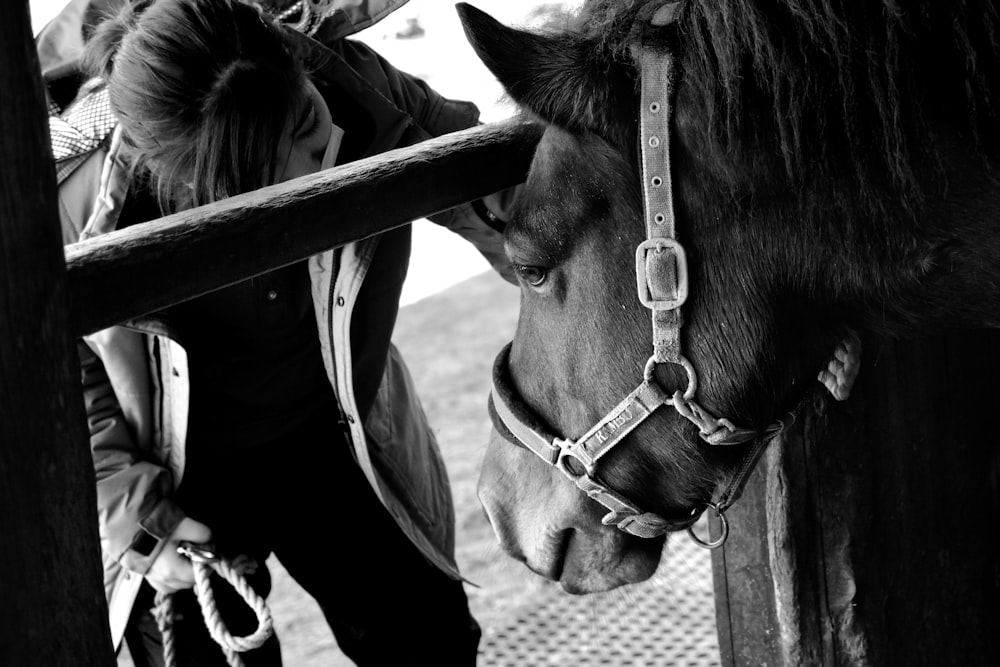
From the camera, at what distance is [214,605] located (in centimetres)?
175

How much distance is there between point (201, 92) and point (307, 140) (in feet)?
0.71

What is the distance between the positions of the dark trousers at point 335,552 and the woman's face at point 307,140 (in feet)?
1.97

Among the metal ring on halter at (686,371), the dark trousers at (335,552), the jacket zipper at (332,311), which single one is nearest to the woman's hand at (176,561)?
the dark trousers at (335,552)

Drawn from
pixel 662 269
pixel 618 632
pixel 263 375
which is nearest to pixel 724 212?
pixel 662 269

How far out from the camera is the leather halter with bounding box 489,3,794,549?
1345mm

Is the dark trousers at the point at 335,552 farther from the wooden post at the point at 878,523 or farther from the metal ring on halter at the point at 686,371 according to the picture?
the metal ring on halter at the point at 686,371

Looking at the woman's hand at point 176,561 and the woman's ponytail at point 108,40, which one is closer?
the woman's ponytail at point 108,40

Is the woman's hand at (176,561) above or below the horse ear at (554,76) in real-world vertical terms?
below

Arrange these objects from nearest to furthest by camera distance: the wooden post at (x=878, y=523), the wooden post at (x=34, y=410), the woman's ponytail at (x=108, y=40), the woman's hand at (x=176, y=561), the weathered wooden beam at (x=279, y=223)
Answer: the wooden post at (x=34, y=410) → the weathered wooden beam at (x=279, y=223) → the woman's ponytail at (x=108, y=40) → the woman's hand at (x=176, y=561) → the wooden post at (x=878, y=523)

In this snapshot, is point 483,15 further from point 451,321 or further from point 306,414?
point 451,321

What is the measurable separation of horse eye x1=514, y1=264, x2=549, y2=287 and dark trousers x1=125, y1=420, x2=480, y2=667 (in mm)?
Result: 772

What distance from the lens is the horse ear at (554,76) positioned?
54.0 inches

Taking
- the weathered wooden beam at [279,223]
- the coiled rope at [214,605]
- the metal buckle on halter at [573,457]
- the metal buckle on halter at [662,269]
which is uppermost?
the weathered wooden beam at [279,223]

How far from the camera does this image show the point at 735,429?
4.75 feet
